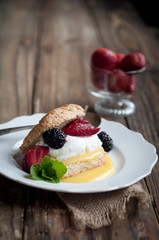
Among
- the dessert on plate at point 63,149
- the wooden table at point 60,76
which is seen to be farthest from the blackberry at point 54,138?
the wooden table at point 60,76

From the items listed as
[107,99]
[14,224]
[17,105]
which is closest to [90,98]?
[107,99]

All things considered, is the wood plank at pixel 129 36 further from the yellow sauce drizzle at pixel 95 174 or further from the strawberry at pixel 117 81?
the yellow sauce drizzle at pixel 95 174

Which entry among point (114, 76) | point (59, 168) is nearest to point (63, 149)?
point (59, 168)

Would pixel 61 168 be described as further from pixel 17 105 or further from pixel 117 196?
pixel 17 105

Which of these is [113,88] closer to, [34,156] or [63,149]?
[63,149]

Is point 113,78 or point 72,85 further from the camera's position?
point 72,85

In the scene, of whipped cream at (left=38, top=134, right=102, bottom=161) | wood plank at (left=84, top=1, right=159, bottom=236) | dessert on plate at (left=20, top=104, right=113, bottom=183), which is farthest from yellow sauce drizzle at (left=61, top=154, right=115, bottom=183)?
wood plank at (left=84, top=1, right=159, bottom=236)

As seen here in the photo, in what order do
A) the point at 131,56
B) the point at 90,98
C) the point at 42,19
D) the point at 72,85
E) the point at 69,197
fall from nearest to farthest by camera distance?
1. the point at 69,197
2. the point at 131,56
3. the point at 90,98
4. the point at 72,85
5. the point at 42,19
